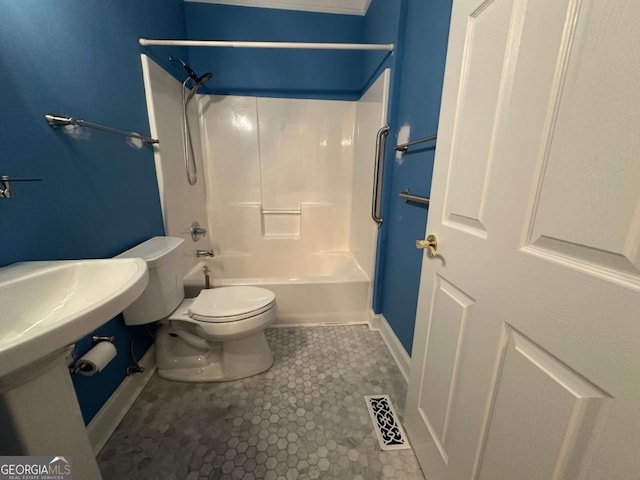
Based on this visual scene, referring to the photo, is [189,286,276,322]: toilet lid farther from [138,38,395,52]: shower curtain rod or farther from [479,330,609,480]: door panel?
[138,38,395,52]: shower curtain rod

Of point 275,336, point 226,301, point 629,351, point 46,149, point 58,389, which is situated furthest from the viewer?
point 275,336

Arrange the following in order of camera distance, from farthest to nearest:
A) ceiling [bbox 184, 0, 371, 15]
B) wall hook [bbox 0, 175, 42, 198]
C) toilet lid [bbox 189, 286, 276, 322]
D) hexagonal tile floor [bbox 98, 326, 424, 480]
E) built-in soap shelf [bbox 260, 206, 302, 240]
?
built-in soap shelf [bbox 260, 206, 302, 240] < ceiling [bbox 184, 0, 371, 15] < toilet lid [bbox 189, 286, 276, 322] < hexagonal tile floor [bbox 98, 326, 424, 480] < wall hook [bbox 0, 175, 42, 198]

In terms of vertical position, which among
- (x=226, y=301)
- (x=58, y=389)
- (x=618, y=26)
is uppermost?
(x=618, y=26)

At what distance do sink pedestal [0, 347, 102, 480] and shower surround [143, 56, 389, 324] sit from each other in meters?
1.13

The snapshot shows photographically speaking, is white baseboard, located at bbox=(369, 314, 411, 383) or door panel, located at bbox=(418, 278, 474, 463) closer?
door panel, located at bbox=(418, 278, 474, 463)

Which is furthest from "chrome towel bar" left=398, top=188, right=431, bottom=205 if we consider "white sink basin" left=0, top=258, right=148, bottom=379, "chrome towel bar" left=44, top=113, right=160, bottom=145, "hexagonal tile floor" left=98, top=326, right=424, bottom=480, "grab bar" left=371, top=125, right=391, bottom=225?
"chrome towel bar" left=44, top=113, right=160, bottom=145

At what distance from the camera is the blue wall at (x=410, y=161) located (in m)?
1.17

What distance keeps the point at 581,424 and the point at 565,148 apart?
0.47 meters

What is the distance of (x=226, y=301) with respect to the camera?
140 centimetres

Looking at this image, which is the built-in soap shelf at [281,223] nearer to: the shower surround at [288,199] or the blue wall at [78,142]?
the shower surround at [288,199]

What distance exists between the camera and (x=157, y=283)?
1.24 meters

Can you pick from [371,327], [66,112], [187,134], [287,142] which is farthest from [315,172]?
[66,112]

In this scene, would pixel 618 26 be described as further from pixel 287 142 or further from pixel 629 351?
pixel 287 142

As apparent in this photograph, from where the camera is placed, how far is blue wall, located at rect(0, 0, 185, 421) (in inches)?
30.3
